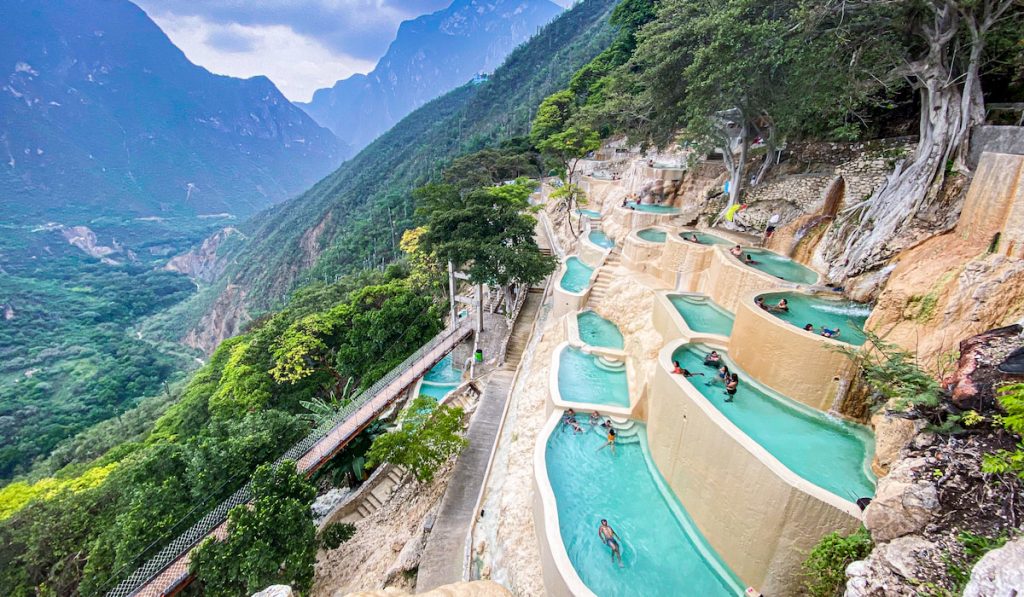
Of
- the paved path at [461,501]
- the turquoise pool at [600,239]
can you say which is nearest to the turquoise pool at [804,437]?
the paved path at [461,501]

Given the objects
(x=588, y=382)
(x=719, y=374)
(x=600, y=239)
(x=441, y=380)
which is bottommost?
(x=441, y=380)

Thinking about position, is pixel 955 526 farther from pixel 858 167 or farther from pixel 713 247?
pixel 858 167

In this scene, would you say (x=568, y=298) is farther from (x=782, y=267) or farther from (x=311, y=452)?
(x=311, y=452)

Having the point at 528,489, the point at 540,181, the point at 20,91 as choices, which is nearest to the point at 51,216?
the point at 20,91

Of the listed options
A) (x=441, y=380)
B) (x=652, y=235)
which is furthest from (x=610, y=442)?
(x=441, y=380)

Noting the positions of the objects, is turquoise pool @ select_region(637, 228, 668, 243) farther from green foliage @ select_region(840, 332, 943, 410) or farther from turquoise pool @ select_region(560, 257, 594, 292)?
green foliage @ select_region(840, 332, 943, 410)

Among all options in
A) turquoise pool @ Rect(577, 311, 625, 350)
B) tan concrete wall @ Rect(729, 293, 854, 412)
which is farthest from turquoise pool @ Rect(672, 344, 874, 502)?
turquoise pool @ Rect(577, 311, 625, 350)
